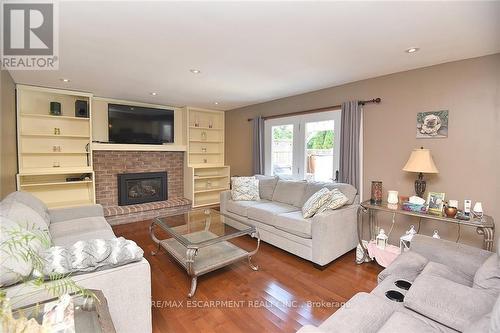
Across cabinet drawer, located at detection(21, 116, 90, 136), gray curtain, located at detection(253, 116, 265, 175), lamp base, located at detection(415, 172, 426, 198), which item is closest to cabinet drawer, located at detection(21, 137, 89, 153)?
cabinet drawer, located at detection(21, 116, 90, 136)

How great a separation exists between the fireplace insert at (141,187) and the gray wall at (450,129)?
383cm

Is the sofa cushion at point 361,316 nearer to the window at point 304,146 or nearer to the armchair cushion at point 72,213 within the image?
the window at point 304,146

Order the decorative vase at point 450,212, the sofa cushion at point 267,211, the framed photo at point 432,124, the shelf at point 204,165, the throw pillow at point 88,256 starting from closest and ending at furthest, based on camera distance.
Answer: the throw pillow at point 88,256
the decorative vase at point 450,212
the framed photo at point 432,124
the sofa cushion at point 267,211
the shelf at point 204,165

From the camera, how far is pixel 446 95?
264 centimetres

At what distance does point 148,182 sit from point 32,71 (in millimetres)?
2625

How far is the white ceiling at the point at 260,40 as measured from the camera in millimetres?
1658

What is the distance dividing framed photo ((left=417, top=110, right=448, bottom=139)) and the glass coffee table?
89.0 inches

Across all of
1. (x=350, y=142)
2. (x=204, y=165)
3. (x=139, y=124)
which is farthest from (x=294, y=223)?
(x=139, y=124)

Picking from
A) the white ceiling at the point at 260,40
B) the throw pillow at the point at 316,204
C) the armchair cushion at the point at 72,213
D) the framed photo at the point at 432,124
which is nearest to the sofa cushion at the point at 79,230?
the armchair cushion at the point at 72,213

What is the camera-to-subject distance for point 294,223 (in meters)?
2.91

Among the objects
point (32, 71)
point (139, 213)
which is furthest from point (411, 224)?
point (32, 71)

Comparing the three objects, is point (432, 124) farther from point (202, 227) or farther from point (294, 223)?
point (202, 227)

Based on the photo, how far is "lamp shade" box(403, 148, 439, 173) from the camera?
2.53 meters

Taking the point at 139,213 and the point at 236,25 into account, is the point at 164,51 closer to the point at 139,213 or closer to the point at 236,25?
the point at 236,25
